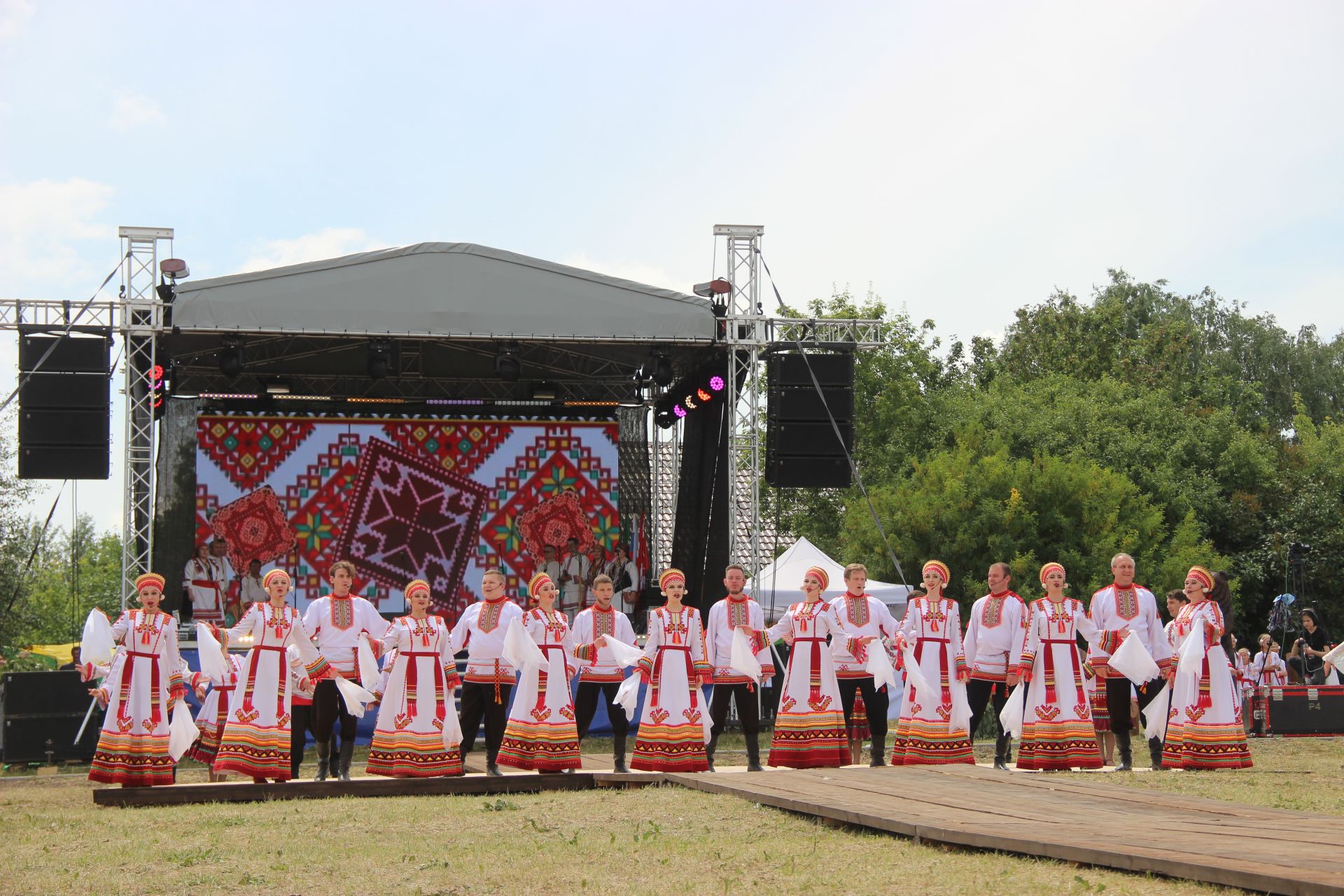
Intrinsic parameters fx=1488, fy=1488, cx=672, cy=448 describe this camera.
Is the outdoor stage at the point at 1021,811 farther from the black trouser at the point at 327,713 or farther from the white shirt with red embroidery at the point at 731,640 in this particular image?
the white shirt with red embroidery at the point at 731,640

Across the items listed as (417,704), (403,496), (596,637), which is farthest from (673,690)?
(403,496)

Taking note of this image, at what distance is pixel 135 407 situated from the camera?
13594 millimetres

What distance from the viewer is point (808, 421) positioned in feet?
45.2

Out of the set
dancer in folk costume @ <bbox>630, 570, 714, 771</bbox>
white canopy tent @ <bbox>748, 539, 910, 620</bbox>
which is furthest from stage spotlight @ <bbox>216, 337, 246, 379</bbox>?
white canopy tent @ <bbox>748, 539, 910, 620</bbox>

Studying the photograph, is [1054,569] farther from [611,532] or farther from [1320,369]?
[1320,369]

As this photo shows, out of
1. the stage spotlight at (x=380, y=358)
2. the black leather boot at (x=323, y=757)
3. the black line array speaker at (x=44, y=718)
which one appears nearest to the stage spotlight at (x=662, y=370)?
the stage spotlight at (x=380, y=358)

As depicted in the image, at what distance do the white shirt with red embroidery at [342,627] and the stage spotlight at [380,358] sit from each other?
15.2 feet

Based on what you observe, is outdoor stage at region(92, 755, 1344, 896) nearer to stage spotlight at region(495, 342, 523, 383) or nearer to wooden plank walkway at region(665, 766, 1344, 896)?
wooden plank walkway at region(665, 766, 1344, 896)

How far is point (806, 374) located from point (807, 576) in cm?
391

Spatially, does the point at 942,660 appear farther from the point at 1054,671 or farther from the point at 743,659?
the point at 743,659

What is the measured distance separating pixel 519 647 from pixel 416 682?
2.27 ft

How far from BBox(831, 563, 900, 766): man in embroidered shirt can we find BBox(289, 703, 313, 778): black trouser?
359 centimetres

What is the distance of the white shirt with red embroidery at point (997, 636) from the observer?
9961 millimetres

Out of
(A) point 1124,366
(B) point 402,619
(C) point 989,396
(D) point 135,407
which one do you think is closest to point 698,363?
(D) point 135,407
